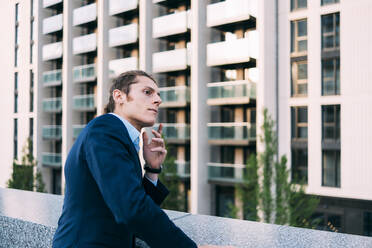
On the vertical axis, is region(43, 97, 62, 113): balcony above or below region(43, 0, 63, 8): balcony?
below

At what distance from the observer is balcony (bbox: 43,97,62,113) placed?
31.8m

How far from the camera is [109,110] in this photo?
197 centimetres

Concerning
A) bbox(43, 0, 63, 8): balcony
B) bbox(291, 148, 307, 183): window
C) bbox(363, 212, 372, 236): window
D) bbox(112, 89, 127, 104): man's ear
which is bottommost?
bbox(363, 212, 372, 236): window

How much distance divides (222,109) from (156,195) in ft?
70.0

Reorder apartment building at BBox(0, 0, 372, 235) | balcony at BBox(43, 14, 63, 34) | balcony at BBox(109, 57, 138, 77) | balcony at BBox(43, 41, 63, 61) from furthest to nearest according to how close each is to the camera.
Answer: balcony at BBox(43, 14, 63, 34) < balcony at BBox(43, 41, 63, 61) < balcony at BBox(109, 57, 138, 77) < apartment building at BBox(0, 0, 372, 235)

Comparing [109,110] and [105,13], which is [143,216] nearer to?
[109,110]

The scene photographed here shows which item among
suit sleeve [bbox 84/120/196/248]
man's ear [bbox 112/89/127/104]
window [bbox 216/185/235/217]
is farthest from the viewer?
window [bbox 216/185/235/217]

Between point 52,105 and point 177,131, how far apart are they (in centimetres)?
1401

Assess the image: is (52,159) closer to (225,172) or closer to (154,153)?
(225,172)

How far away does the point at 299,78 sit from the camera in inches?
787

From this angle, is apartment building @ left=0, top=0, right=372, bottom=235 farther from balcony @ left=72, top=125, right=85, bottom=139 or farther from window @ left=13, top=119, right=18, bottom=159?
window @ left=13, top=119, right=18, bottom=159

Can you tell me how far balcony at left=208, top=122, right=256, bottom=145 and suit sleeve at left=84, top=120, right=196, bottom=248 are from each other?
64.9ft

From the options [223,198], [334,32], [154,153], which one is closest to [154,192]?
[154,153]

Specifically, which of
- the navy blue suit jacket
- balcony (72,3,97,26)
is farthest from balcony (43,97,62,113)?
the navy blue suit jacket
